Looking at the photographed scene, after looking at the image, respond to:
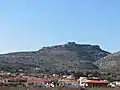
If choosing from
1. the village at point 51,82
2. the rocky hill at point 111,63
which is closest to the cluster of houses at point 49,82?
the village at point 51,82

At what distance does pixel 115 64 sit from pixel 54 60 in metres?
31.5

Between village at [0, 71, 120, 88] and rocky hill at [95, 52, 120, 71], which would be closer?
village at [0, 71, 120, 88]

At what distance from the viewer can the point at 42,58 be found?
630ft

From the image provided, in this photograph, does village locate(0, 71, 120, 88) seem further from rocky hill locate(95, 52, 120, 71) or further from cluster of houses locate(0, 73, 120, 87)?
rocky hill locate(95, 52, 120, 71)

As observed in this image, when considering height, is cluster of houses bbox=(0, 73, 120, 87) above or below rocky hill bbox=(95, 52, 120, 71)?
below

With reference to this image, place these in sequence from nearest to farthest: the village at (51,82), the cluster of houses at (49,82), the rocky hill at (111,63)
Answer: the village at (51,82) → the cluster of houses at (49,82) → the rocky hill at (111,63)

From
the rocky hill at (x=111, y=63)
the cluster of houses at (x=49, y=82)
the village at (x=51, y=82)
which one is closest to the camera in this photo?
the village at (x=51, y=82)

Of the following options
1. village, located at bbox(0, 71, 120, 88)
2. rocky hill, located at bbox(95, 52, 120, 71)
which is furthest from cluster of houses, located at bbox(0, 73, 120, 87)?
rocky hill, located at bbox(95, 52, 120, 71)

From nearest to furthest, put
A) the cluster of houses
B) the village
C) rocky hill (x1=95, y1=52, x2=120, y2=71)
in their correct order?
the village
the cluster of houses
rocky hill (x1=95, y1=52, x2=120, y2=71)

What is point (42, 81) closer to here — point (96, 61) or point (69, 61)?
point (69, 61)

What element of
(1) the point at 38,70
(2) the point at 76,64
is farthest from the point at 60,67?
(1) the point at 38,70

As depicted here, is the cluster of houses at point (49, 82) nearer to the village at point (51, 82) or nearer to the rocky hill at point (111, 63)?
the village at point (51, 82)

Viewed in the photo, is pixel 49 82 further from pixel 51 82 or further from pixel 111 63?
pixel 111 63

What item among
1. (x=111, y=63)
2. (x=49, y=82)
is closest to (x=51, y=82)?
(x=49, y=82)
